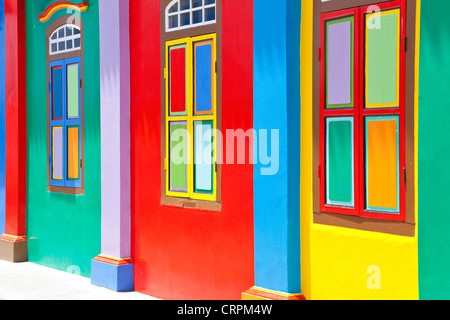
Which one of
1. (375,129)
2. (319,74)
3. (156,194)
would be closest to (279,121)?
(319,74)

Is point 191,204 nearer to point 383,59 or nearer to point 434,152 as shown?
point 383,59

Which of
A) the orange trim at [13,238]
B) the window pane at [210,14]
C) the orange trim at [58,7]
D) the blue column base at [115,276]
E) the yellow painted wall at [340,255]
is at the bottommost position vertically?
the blue column base at [115,276]

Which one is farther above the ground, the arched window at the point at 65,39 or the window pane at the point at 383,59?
the arched window at the point at 65,39

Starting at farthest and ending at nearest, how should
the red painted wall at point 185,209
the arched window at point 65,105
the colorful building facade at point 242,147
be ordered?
the arched window at point 65,105, the red painted wall at point 185,209, the colorful building facade at point 242,147

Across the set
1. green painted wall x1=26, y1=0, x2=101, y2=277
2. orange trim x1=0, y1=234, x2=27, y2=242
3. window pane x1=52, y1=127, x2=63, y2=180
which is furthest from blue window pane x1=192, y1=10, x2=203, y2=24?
orange trim x1=0, y1=234, x2=27, y2=242

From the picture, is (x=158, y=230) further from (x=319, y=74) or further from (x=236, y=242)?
(x=319, y=74)

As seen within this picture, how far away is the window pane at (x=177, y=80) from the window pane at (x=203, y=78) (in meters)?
0.18

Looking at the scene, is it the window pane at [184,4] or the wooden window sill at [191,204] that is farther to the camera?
the window pane at [184,4]

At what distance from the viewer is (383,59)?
4.33m

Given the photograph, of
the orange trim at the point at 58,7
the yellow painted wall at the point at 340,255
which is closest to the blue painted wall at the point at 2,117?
the orange trim at the point at 58,7

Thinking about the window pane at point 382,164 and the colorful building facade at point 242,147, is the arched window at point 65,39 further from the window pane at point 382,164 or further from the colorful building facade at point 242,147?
the window pane at point 382,164

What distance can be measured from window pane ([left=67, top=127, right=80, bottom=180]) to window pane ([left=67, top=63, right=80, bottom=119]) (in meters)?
0.20

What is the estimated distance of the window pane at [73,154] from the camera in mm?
7660

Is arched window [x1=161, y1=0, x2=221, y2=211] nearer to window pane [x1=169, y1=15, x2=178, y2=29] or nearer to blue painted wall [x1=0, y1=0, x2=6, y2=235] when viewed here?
window pane [x1=169, y1=15, x2=178, y2=29]
